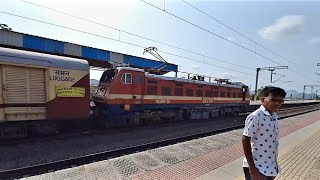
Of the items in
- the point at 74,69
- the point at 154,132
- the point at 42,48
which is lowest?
the point at 154,132

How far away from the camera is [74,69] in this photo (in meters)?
11.2

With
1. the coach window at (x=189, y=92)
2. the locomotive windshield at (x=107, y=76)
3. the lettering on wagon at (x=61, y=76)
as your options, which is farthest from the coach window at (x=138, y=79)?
the coach window at (x=189, y=92)

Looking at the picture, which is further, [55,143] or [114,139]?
[114,139]

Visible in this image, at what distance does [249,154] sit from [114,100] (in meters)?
10.6

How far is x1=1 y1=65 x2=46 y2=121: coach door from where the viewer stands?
921cm

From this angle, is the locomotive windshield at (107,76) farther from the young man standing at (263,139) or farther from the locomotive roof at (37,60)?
the young man standing at (263,139)

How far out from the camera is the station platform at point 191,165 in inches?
246

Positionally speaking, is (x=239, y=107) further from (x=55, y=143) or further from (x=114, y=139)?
(x=55, y=143)

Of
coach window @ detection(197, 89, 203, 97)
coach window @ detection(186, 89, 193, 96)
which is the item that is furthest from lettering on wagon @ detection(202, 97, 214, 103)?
coach window @ detection(186, 89, 193, 96)

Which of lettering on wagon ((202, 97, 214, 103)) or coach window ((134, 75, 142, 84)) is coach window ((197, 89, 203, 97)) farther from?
coach window ((134, 75, 142, 84))

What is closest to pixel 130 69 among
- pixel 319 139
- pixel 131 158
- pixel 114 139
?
pixel 114 139

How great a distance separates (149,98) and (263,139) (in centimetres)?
1209

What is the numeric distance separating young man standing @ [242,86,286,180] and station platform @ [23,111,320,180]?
10.4 ft

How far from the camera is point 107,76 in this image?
1412cm
